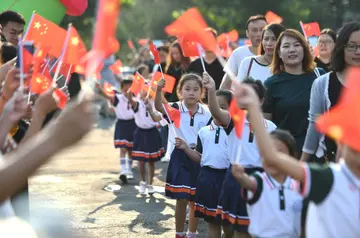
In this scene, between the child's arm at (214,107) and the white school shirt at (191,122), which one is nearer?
the child's arm at (214,107)

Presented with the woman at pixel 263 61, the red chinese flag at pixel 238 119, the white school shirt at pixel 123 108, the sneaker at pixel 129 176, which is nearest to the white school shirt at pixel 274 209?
the red chinese flag at pixel 238 119

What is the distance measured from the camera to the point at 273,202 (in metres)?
4.42

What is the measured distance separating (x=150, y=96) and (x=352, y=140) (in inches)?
249

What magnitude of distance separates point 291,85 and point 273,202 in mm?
1934

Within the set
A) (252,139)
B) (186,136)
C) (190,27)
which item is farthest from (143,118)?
(190,27)

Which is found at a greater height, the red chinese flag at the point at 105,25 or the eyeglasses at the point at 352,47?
the red chinese flag at the point at 105,25

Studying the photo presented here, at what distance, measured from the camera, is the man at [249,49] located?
24.5 feet

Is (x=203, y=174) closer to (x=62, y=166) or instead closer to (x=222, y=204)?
(x=222, y=204)

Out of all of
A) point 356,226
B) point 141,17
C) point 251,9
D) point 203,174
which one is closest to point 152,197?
point 203,174

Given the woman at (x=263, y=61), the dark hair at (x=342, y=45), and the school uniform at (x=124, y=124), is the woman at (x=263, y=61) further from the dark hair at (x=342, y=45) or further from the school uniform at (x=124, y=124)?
the school uniform at (x=124, y=124)

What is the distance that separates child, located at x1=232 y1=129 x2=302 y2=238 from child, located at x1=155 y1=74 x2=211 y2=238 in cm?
281

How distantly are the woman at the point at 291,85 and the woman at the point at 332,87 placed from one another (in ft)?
1.76

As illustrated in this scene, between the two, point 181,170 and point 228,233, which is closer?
point 228,233

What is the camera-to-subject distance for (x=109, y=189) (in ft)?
34.9
